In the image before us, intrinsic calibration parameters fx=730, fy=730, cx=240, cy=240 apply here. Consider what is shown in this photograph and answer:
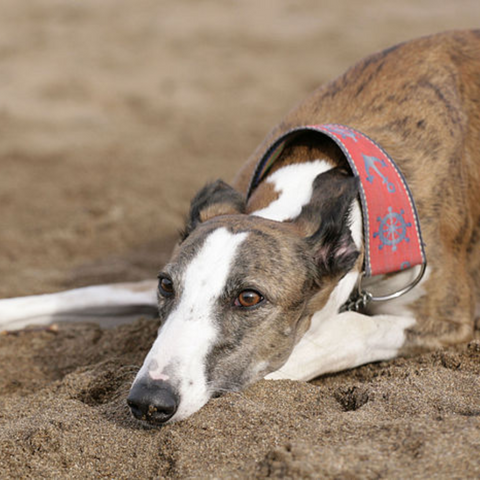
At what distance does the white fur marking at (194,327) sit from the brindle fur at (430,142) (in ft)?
1.85

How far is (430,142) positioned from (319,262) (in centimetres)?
102

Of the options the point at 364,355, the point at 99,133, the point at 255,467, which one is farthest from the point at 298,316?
the point at 99,133

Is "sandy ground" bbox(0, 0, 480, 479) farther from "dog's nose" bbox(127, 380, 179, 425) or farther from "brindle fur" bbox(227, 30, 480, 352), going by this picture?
"brindle fur" bbox(227, 30, 480, 352)

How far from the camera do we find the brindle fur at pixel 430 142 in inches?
137

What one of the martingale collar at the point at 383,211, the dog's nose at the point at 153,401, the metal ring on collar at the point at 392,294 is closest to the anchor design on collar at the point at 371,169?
the martingale collar at the point at 383,211

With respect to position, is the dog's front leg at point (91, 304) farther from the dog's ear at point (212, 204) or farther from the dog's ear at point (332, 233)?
the dog's ear at point (332, 233)

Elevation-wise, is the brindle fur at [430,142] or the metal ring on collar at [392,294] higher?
the brindle fur at [430,142]

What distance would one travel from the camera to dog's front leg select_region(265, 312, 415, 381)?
3.13 metres

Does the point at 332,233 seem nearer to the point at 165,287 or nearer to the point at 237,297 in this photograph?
the point at 237,297

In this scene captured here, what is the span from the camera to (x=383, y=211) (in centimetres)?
318

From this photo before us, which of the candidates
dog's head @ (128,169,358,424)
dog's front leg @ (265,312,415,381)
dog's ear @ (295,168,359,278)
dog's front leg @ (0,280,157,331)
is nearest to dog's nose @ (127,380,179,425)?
dog's head @ (128,169,358,424)

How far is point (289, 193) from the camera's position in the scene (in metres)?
3.28

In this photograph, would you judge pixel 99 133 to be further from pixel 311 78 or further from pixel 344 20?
pixel 344 20

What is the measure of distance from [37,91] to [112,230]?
3711mm
